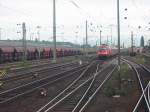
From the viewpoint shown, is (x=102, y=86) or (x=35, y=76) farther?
(x=35, y=76)

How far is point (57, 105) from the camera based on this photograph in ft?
59.3

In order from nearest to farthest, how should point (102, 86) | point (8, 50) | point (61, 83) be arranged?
point (102, 86) → point (61, 83) → point (8, 50)

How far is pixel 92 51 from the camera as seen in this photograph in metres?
127

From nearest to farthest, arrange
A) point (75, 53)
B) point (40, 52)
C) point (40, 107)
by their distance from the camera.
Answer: point (40, 107) < point (40, 52) < point (75, 53)

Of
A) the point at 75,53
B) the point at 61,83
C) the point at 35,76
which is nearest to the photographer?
the point at 61,83

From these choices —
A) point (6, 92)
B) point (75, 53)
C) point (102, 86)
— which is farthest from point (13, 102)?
point (75, 53)

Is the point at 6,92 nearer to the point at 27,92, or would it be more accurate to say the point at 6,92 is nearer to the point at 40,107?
the point at 27,92

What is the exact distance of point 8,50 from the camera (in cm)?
5616

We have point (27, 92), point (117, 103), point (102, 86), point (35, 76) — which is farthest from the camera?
point (35, 76)

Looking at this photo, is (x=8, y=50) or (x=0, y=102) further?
(x=8, y=50)

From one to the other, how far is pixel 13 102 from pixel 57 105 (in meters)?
2.71

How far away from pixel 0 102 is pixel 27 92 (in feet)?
12.7

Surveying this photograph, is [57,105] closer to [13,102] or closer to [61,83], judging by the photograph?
[13,102]

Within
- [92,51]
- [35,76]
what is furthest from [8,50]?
[92,51]
